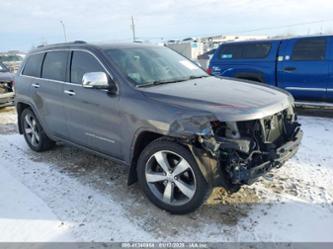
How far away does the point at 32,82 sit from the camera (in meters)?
5.39

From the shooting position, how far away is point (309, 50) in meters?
7.49

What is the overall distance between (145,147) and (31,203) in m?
1.53

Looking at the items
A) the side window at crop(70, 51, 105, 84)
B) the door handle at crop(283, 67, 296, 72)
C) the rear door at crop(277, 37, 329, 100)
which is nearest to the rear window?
the rear door at crop(277, 37, 329, 100)

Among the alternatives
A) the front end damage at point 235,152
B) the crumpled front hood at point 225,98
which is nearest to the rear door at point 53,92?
the crumpled front hood at point 225,98

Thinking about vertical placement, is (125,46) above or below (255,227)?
above

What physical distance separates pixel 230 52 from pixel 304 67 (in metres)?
1.99

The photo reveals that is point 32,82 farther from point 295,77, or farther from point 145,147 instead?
point 295,77

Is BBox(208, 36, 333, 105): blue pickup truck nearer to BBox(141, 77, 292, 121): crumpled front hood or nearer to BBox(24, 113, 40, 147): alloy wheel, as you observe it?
BBox(141, 77, 292, 121): crumpled front hood

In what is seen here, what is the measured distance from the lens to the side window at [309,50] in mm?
7316

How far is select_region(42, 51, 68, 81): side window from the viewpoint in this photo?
4.71 m

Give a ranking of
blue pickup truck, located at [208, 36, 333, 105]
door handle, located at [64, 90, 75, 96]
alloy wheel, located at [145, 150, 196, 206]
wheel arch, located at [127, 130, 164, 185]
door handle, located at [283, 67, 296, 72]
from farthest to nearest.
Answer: door handle, located at [283, 67, 296, 72]
blue pickup truck, located at [208, 36, 333, 105]
door handle, located at [64, 90, 75, 96]
wheel arch, located at [127, 130, 164, 185]
alloy wheel, located at [145, 150, 196, 206]

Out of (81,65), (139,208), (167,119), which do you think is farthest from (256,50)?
(139,208)

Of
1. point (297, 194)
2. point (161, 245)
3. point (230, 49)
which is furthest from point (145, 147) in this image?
point (230, 49)

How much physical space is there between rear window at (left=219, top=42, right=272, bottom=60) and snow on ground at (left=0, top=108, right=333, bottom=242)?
150 inches
